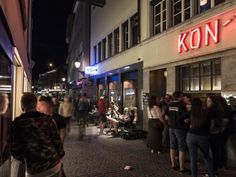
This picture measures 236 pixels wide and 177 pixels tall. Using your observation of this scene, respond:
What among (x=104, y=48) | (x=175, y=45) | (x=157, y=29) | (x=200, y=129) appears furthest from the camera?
(x=104, y=48)

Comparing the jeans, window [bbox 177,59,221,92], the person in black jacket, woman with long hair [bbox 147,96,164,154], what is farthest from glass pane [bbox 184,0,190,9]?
the jeans

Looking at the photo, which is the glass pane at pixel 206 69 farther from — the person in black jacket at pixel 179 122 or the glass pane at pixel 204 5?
the person in black jacket at pixel 179 122

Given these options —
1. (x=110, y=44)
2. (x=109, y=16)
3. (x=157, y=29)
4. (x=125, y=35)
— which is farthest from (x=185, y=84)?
(x=110, y=44)

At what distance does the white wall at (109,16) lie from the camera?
19669 mm

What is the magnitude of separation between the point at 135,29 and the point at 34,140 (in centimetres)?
1548

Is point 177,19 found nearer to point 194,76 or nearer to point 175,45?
point 175,45

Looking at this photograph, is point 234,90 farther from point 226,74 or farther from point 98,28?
point 98,28

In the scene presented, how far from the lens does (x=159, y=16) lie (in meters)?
15.7

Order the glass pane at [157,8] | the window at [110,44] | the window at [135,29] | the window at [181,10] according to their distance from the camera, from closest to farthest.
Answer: the window at [181,10] → the glass pane at [157,8] → the window at [135,29] → the window at [110,44]

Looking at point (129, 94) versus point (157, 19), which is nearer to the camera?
point (157, 19)

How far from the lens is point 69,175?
28.0 feet

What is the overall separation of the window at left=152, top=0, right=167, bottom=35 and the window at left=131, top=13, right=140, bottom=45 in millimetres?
1898

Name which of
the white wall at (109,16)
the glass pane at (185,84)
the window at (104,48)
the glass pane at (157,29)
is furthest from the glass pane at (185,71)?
the window at (104,48)

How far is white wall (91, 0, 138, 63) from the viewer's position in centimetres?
1967
